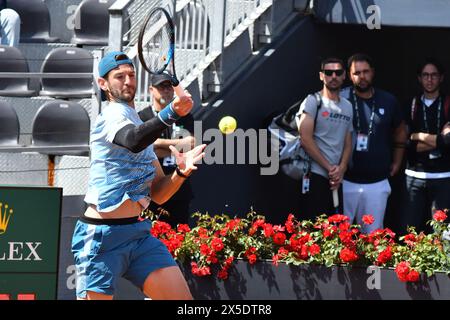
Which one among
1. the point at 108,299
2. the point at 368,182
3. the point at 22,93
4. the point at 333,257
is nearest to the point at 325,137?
the point at 368,182

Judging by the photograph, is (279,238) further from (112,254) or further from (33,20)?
(33,20)

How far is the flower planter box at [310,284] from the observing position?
324 inches

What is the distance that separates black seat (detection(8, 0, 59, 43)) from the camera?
13.1 m

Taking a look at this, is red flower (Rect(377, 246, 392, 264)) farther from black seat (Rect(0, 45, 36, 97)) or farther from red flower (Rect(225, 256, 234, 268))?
black seat (Rect(0, 45, 36, 97))

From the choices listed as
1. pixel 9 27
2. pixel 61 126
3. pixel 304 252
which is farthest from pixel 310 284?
pixel 9 27

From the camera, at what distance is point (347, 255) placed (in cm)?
832

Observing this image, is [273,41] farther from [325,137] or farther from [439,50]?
[439,50]

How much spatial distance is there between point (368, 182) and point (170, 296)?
394 cm

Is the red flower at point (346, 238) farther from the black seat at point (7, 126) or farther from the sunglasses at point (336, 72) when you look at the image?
the black seat at point (7, 126)

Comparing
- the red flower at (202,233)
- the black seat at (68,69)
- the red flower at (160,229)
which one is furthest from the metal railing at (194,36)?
the red flower at (202,233)

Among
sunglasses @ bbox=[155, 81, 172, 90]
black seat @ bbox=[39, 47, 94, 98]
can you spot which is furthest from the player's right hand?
black seat @ bbox=[39, 47, 94, 98]

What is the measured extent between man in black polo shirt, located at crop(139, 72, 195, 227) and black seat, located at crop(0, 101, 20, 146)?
4.80ft

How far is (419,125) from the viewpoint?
1076 cm

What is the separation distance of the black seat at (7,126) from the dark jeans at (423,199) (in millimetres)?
3512
